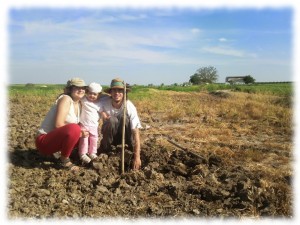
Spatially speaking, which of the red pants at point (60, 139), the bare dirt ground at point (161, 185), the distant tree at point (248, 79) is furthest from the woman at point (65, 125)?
the distant tree at point (248, 79)

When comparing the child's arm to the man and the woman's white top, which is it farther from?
the woman's white top

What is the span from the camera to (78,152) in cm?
417

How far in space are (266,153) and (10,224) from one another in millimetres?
3427

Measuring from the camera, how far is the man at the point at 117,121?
3916mm

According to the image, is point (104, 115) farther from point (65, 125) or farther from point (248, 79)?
point (248, 79)

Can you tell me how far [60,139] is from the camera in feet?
12.2

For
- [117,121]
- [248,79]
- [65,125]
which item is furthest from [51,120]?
[248,79]

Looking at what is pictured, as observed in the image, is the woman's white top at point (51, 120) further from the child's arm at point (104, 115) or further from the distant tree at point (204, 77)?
the distant tree at point (204, 77)

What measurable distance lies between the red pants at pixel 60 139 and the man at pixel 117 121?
0.50m

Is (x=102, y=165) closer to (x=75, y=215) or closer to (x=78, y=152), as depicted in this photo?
(x=78, y=152)

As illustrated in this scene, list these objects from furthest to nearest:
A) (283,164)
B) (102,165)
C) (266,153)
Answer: (266,153)
(283,164)
(102,165)

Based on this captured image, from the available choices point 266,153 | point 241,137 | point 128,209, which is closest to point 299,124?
point 241,137

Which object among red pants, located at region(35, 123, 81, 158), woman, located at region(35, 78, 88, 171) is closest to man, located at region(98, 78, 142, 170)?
woman, located at region(35, 78, 88, 171)

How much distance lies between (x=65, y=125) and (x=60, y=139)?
15 centimetres
